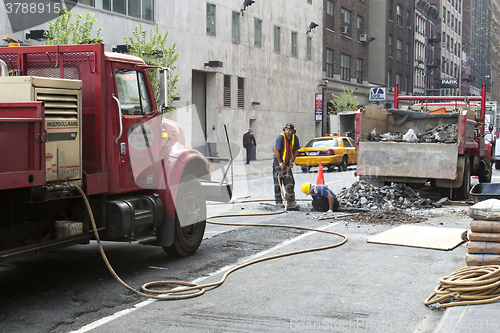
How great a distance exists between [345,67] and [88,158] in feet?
141

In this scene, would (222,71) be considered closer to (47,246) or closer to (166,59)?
(166,59)

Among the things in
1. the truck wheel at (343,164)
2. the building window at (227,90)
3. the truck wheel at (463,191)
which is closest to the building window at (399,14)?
the building window at (227,90)

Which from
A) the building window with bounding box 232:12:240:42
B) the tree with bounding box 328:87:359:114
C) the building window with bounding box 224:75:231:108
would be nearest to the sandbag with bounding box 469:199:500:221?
the building window with bounding box 224:75:231:108

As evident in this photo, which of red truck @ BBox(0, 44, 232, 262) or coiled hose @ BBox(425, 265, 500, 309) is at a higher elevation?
red truck @ BBox(0, 44, 232, 262)

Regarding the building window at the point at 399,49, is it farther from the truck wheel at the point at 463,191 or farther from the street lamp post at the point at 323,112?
the truck wheel at the point at 463,191

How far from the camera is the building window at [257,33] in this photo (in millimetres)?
33963

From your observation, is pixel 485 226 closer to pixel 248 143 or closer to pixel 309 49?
pixel 248 143

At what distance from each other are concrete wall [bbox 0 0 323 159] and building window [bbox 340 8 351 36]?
5.06m

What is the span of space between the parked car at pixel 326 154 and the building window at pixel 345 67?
22.6 metres

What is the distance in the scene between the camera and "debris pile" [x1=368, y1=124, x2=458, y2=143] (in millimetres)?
13156

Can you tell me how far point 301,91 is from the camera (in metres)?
39.6

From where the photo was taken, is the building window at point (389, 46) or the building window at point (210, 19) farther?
the building window at point (389, 46)

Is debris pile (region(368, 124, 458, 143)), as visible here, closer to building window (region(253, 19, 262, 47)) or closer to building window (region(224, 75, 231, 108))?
building window (region(224, 75, 231, 108))

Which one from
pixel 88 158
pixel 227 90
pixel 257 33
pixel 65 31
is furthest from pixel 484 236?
pixel 257 33
